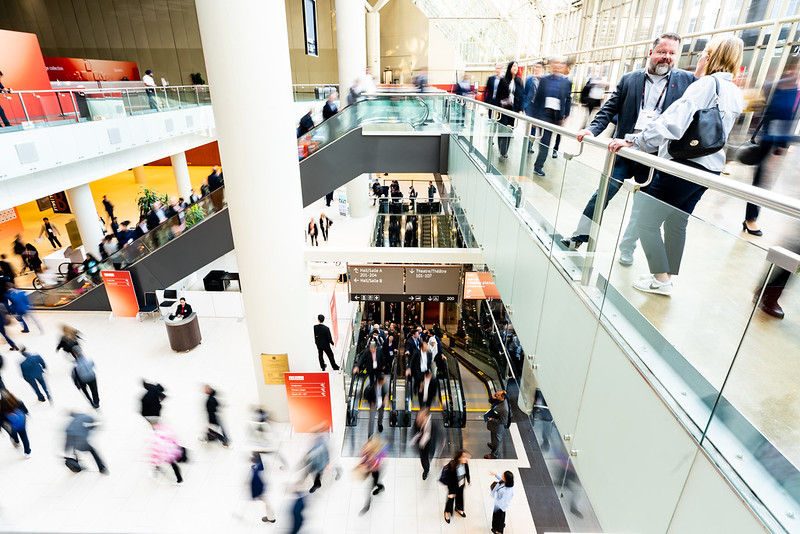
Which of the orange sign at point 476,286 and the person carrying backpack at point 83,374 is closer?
the person carrying backpack at point 83,374

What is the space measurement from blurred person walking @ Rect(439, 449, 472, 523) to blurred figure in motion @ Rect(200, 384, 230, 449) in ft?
12.5

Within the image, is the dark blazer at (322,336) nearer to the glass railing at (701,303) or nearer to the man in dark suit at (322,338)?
the man in dark suit at (322,338)

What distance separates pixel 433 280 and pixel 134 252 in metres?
8.16

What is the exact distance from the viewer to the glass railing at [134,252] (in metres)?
10.3

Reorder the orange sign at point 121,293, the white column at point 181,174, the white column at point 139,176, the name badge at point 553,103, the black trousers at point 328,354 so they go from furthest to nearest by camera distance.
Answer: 1. the white column at point 139,176
2. the white column at point 181,174
3. the orange sign at point 121,293
4. the black trousers at point 328,354
5. the name badge at point 553,103

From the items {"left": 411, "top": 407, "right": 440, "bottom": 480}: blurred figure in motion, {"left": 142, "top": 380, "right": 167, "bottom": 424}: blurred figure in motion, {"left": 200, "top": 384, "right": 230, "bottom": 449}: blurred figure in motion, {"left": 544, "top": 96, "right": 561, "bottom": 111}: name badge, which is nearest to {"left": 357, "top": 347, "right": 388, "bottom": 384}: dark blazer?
{"left": 411, "top": 407, "right": 440, "bottom": 480}: blurred figure in motion

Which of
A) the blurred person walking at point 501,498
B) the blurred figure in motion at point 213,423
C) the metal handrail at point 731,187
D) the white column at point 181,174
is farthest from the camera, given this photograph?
the white column at point 181,174

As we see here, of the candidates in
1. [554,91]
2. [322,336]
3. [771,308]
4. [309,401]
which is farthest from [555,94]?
[322,336]

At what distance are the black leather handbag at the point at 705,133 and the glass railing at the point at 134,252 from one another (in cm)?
923

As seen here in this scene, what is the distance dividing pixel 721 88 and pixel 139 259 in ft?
40.5

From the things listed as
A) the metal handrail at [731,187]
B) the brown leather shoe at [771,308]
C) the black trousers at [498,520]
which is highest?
the metal handrail at [731,187]

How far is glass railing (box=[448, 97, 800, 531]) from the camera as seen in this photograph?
5.10 feet

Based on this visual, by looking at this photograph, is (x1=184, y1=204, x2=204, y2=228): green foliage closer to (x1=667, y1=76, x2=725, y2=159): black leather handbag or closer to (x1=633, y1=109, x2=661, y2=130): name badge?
(x1=633, y1=109, x2=661, y2=130): name badge

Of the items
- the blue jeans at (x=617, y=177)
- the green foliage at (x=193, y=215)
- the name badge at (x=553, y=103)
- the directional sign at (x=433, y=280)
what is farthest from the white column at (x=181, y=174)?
the blue jeans at (x=617, y=177)
